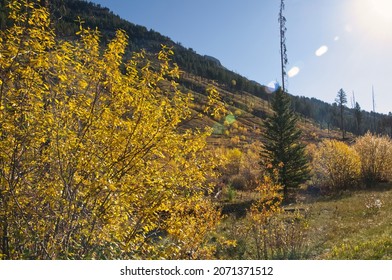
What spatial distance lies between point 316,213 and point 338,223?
9.70 ft

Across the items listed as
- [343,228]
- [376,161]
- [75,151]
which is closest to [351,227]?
[343,228]

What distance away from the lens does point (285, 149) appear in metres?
27.4

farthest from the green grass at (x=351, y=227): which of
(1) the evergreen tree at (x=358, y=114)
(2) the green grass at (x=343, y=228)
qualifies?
(1) the evergreen tree at (x=358, y=114)

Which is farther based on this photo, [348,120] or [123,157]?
[348,120]

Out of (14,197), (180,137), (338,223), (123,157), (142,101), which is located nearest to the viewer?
(14,197)

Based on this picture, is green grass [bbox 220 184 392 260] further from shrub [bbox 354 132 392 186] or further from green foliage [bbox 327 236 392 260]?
shrub [bbox 354 132 392 186]

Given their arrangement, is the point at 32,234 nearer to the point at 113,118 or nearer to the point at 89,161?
the point at 89,161

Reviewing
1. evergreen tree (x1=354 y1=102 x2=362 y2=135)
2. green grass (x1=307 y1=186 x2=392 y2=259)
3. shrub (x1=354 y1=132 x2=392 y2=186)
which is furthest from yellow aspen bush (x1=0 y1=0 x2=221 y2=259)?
evergreen tree (x1=354 y1=102 x2=362 y2=135)

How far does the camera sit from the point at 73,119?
563 cm

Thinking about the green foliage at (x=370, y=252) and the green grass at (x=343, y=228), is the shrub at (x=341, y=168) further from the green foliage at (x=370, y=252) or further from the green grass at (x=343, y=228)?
the green foliage at (x=370, y=252)

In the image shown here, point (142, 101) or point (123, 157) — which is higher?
point (142, 101)

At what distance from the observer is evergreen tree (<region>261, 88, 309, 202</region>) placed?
26.9 meters

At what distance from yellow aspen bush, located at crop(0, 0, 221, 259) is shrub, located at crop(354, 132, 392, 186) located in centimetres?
2743
